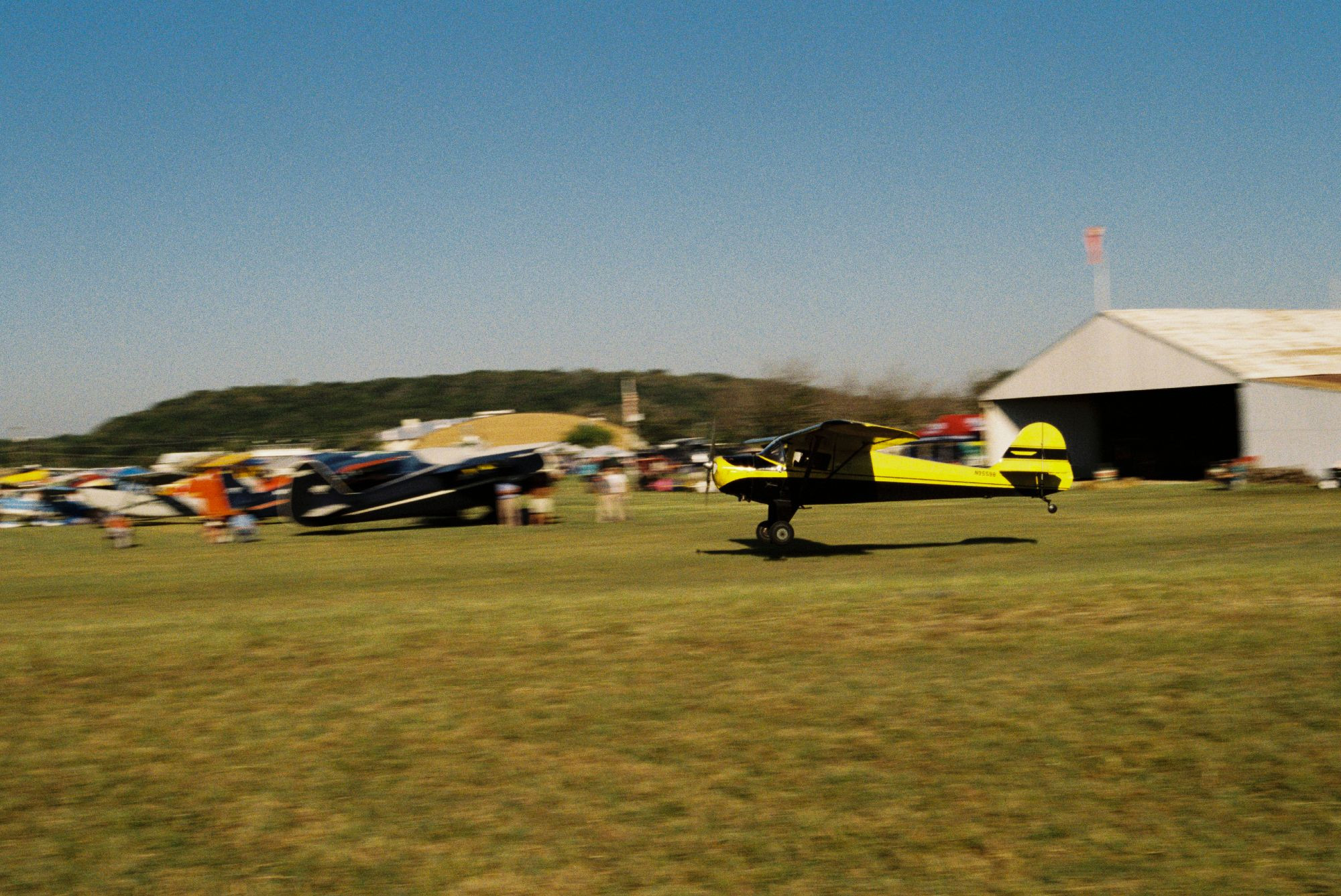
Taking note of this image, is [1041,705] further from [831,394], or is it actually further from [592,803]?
[831,394]

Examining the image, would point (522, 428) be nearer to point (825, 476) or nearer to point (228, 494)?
point (228, 494)

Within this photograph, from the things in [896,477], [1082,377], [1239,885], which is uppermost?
[1082,377]

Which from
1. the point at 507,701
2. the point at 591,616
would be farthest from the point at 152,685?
the point at 591,616

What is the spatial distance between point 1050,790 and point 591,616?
5.70m

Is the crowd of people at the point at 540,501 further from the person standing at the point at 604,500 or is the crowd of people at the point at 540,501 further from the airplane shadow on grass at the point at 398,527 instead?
the airplane shadow on grass at the point at 398,527

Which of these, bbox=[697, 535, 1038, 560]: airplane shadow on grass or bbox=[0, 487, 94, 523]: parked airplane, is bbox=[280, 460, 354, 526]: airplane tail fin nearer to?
bbox=[0, 487, 94, 523]: parked airplane

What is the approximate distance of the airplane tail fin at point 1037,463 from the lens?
64.3 ft

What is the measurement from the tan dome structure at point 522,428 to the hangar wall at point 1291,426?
211ft

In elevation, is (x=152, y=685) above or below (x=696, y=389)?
below

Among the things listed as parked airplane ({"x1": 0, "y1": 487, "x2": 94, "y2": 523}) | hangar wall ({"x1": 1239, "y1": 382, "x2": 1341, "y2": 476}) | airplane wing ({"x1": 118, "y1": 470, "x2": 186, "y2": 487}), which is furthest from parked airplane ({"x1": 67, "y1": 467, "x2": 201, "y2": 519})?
hangar wall ({"x1": 1239, "y1": 382, "x2": 1341, "y2": 476})

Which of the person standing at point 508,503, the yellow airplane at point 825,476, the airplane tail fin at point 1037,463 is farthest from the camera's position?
the person standing at point 508,503

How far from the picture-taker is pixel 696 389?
172 metres

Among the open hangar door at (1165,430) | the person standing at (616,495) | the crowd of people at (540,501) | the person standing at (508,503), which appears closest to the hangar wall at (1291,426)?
the open hangar door at (1165,430)

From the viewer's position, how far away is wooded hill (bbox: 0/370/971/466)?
7906 centimetres
